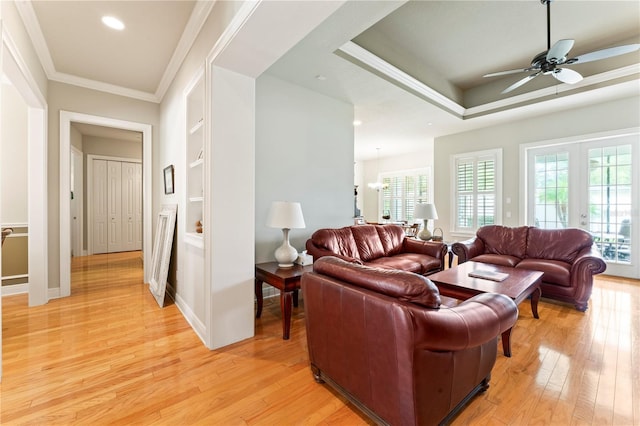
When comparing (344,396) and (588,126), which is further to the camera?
(588,126)

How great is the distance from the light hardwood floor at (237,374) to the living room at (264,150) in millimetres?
407

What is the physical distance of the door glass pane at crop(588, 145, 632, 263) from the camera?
4.49 m

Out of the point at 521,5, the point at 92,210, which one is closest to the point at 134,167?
the point at 92,210

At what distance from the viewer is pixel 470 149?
618 cm

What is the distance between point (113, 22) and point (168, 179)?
1737mm

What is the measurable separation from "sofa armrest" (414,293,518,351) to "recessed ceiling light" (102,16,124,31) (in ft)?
11.6

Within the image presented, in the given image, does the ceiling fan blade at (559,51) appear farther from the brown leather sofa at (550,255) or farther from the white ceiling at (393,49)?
the brown leather sofa at (550,255)

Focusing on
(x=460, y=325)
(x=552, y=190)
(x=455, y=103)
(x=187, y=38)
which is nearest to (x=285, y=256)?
(x=460, y=325)

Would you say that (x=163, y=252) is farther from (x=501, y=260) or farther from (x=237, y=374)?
(x=501, y=260)

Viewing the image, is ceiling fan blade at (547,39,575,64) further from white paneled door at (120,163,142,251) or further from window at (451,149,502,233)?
white paneled door at (120,163,142,251)

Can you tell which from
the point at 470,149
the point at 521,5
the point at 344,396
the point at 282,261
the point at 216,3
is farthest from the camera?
the point at 470,149

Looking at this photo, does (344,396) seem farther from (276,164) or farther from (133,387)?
(276,164)

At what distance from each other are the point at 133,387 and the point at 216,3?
293cm

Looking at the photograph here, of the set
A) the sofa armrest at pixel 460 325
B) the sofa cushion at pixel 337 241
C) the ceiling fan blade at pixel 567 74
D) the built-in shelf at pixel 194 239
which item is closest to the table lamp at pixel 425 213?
the sofa cushion at pixel 337 241
